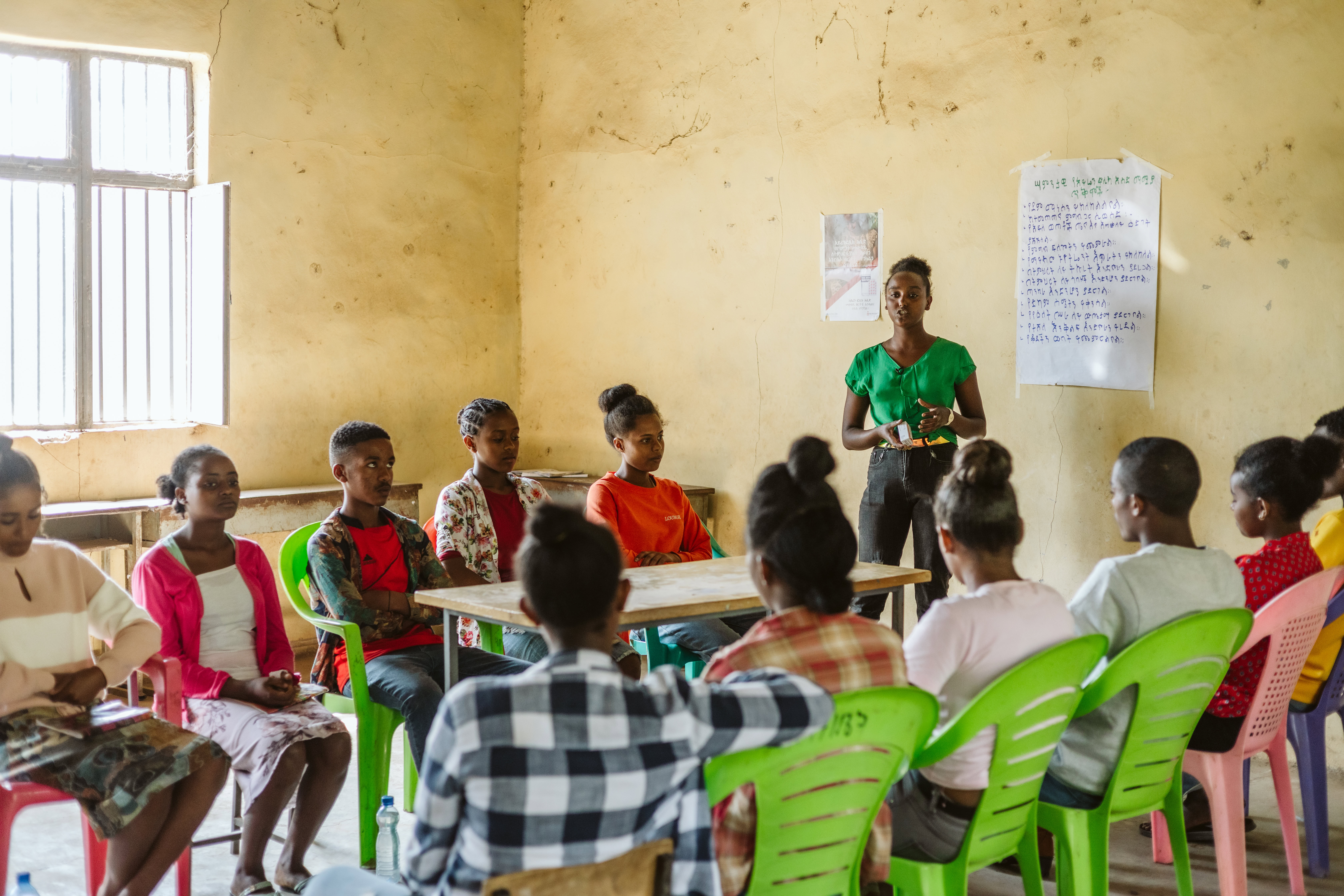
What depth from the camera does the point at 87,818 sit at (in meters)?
2.55

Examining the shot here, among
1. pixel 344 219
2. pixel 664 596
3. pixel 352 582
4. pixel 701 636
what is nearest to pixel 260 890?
pixel 352 582

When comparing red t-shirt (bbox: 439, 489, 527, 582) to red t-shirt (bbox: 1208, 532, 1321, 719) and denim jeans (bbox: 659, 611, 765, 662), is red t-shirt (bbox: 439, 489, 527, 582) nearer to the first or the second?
denim jeans (bbox: 659, 611, 765, 662)

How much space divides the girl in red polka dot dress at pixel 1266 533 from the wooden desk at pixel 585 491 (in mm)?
2668

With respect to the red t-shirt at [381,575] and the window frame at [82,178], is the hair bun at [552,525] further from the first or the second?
the window frame at [82,178]

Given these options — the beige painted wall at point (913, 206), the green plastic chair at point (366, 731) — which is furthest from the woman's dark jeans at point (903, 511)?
the green plastic chair at point (366, 731)

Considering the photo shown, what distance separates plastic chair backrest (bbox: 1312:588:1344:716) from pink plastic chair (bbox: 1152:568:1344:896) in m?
0.19

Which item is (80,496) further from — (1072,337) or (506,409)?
(1072,337)

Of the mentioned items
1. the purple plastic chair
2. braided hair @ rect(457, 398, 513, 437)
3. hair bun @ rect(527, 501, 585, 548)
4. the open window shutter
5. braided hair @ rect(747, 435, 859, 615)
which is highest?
the open window shutter

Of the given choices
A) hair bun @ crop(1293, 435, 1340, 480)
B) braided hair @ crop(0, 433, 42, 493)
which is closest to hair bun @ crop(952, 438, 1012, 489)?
hair bun @ crop(1293, 435, 1340, 480)

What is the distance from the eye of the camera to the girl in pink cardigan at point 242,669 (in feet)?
9.18

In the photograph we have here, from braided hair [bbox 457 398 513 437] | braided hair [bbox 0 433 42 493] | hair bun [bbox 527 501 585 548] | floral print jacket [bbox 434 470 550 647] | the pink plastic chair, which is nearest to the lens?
hair bun [bbox 527 501 585 548]

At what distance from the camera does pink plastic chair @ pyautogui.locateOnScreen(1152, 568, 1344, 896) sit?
8.77ft

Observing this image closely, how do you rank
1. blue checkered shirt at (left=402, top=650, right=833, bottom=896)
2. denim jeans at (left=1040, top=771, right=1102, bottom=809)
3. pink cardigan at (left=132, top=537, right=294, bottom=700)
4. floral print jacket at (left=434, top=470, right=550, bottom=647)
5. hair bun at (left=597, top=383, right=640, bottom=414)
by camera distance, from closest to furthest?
1. blue checkered shirt at (left=402, top=650, right=833, bottom=896)
2. denim jeans at (left=1040, top=771, right=1102, bottom=809)
3. pink cardigan at (left=132, top=537, right=294, bottom=700)
4. floral print jacket at (left=434, top=470, right=550, bottom=647)
5. hair bun at (left=597, top=383, right=640, bottom=414)

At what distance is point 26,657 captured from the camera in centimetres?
259
